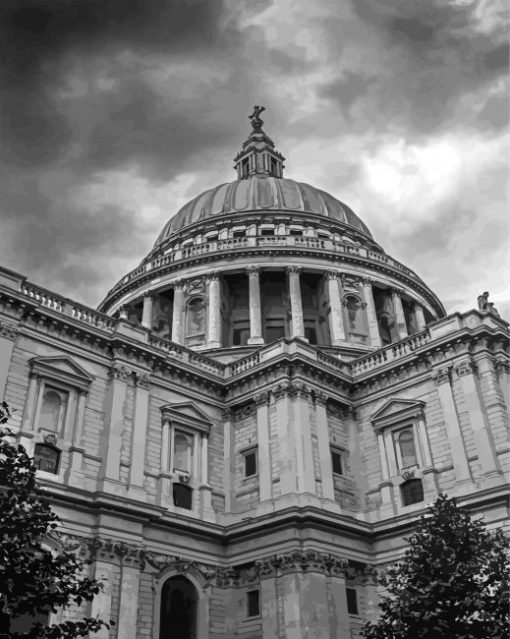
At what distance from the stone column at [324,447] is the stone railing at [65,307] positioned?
35.0 ft

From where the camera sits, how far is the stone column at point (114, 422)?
28.4 metres

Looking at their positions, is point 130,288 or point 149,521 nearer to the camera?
point 149,521

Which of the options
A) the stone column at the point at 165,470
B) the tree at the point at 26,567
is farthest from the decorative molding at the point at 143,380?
the tree at the point at 26,567

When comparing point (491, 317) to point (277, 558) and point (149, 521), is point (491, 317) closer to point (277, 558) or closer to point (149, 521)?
point (277, 558)

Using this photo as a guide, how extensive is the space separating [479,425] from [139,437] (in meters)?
14.7

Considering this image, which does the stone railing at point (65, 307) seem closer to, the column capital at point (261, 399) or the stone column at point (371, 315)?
the column capital at point (261, 399)

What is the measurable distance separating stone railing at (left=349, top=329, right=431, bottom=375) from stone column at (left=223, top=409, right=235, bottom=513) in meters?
7.21

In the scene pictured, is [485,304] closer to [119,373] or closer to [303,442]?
[303,442]

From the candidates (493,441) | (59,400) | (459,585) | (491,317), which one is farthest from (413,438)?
(59,400)

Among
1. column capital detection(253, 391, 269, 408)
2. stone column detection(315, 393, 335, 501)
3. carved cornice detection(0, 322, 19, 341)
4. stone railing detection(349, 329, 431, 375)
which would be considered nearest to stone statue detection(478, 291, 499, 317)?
stone railing detection(349, 329, 431, 375)

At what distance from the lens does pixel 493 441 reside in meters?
28.8

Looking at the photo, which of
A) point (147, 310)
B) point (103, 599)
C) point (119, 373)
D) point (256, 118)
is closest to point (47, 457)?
point (119, 373)

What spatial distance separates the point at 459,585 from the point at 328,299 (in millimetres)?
30465

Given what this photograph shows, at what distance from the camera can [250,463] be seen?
33.0 metres
